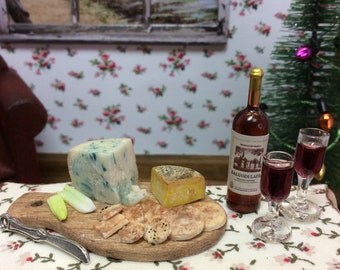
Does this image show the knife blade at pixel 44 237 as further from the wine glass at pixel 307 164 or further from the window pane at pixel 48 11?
the window pane at pixel 48 11

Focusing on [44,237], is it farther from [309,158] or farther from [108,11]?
[108,11]

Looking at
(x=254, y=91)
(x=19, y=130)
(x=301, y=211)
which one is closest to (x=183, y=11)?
(x=19, y=130)

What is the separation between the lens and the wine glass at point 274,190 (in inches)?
31.7

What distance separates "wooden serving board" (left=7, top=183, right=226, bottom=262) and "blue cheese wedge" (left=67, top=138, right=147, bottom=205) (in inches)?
1.9

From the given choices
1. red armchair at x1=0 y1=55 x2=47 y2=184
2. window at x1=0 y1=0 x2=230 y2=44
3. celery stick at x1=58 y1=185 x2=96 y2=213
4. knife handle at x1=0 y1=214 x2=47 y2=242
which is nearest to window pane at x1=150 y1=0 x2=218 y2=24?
window at x1=0 y1=0 x2=230 y2=44

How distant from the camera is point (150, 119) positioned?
2.07m

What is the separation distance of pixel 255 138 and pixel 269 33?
120 cm

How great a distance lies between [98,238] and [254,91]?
49cm

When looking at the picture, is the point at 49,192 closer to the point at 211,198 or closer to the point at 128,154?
the point at 128,154

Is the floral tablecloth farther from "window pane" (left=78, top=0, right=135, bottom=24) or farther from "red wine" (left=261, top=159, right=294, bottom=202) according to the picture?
"window pane" (left=78, top=0, right=135, bottom=24)

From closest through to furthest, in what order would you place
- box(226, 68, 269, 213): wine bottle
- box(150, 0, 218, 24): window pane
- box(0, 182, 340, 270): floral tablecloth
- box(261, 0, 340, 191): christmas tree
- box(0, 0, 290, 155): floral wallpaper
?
box(0, 182, 340, 270): floral tablecloth < box(226, 68, 269, 213): wine bottle < box(261, 0, 340, 191): christmas tree < box(150, 0, 218, 24): window pane < box(0, 0, 290, 155): floral wallpaper

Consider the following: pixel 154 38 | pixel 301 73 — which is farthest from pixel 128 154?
pixel 154 38

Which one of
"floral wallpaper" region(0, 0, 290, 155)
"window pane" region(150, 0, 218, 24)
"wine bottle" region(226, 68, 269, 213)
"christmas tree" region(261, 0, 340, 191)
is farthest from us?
"floral wallpaper" region(0, 0, 290, 155)

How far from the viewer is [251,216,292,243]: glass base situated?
0.84 metres
